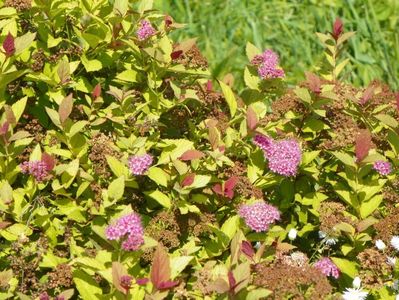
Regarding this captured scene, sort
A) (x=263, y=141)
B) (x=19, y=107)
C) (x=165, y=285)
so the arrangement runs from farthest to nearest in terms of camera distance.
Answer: (x=263, y=141) < (x=19, y=107) < (x=165, y=285)

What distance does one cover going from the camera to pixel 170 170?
232 cm

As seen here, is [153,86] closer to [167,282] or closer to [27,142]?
[27,142]

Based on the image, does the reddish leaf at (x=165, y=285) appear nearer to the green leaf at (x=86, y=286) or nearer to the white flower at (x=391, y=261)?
the green leaf at (x=86, y=286)

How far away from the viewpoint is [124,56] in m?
2.56

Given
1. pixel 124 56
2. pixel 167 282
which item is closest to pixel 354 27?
pixel 124 56

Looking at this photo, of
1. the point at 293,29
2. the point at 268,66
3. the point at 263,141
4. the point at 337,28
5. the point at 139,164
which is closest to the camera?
the point at 139,164

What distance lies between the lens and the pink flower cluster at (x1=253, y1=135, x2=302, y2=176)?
2324mm

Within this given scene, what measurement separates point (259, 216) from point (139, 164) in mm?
402

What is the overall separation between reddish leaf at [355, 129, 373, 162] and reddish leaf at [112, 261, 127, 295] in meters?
0.88

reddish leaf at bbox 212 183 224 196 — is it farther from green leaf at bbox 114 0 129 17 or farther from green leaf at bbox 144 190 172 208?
green leaf at bbox 114 0 129 17

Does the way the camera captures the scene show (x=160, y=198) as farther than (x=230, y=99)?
No

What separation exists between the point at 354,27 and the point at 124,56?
2.80m

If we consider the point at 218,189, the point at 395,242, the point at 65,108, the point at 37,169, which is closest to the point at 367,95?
the point at 395,242

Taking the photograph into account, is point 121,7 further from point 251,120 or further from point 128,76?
point 251,120
